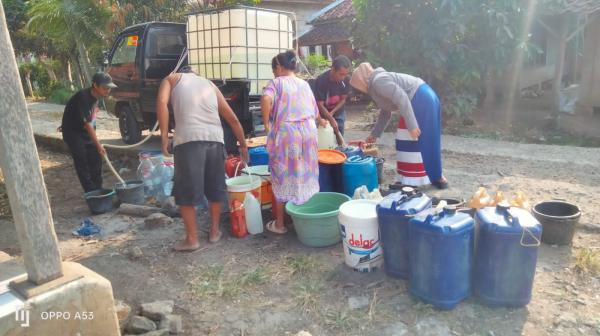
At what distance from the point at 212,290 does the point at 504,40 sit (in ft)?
24.6

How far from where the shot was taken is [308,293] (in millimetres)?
3146

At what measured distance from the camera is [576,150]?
6969 mm

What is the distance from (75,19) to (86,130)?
6674 mm

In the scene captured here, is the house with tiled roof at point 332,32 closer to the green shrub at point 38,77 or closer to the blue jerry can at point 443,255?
the green shrub at point 38,77

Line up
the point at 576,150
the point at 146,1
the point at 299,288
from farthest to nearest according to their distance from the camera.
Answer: the point at 146,1 < the point at 576,150 < the point at 299,288

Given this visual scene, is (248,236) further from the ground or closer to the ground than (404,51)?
closer to the ground

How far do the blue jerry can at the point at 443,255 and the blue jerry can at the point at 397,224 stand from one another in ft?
0.55

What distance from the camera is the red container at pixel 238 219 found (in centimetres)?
417

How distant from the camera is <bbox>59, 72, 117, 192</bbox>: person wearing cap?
5.06 m

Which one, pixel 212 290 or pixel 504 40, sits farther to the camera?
pixel 504 40

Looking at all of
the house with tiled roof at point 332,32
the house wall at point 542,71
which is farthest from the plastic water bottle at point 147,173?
the house with tiled roof at point 332,32

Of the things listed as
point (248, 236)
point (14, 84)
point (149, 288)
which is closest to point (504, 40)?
point (248, 236)

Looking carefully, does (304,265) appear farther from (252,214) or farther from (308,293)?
(252,214)

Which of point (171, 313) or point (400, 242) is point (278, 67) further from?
point (171, 313)
